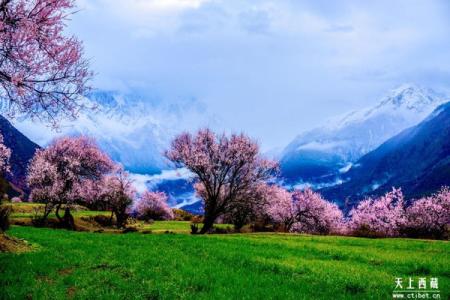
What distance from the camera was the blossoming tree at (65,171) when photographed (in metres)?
63.3

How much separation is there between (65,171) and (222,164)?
24668 mm

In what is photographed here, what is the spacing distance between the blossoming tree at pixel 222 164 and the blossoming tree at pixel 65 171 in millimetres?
16153

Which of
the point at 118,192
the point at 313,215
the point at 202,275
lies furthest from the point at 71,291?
the point at 313,215

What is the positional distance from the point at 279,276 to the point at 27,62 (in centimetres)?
1328

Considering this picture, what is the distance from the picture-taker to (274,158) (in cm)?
6103

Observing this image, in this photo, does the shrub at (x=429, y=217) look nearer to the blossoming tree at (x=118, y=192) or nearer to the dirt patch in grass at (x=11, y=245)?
the blossoming tree at (x=118, y=192)

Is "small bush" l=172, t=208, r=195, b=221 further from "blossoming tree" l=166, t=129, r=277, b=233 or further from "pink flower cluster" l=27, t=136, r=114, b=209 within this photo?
"blossoming tree" l=166, t=129, r=277, b=233

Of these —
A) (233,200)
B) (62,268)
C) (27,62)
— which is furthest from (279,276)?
(233,200)

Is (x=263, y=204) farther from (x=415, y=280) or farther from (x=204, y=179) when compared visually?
(x=415, y=280)

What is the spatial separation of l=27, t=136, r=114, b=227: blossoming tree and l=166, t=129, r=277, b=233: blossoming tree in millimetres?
16153

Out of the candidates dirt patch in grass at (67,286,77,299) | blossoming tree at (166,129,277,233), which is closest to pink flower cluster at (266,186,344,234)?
blossoming tree at (166,129,277,233)

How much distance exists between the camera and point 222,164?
58.6 meters

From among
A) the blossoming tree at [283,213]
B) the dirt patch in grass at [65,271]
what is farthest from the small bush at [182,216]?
the dirt patch in grass at [65,271]

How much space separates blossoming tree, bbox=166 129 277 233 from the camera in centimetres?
5828
